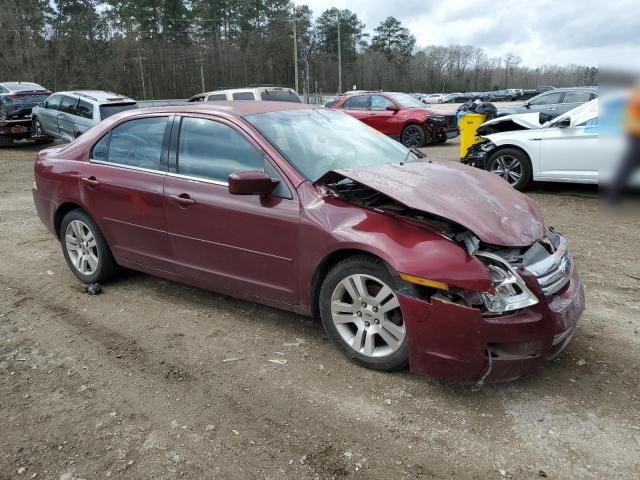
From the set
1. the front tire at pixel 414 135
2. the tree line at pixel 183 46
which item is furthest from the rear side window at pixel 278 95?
the tree line at pixel 183 46

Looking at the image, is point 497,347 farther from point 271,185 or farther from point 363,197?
point 271,185

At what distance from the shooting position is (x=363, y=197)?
131 inches

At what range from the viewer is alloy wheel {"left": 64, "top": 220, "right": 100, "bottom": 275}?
4.69 m

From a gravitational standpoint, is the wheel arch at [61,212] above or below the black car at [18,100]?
below

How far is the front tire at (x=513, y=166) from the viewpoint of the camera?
7621 millimetres

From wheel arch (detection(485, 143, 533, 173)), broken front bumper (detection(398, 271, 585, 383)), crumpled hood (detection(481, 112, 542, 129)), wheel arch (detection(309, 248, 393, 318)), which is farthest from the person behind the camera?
crumpled hood (detection(481, 112, 542, 129))

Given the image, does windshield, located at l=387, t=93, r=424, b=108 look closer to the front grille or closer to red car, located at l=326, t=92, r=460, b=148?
red car, located at l=326, t=92, r=460, b=148

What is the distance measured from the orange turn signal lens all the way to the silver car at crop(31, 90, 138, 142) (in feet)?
39.2

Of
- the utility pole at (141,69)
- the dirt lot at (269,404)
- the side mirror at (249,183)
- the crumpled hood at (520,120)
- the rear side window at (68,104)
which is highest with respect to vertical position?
the utility pole at (141,69)

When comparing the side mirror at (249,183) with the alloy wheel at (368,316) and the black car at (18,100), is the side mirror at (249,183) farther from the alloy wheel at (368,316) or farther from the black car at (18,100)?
the black car at (18,100)

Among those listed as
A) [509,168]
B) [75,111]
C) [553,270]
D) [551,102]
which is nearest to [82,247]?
[553,270]

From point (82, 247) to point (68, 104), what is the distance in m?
10.9

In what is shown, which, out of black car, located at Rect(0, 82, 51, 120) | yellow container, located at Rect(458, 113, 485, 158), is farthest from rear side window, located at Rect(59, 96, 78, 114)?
yellow container, located at Rect(458, 113, 485, 158)

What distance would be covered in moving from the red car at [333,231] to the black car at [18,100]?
13376mm
